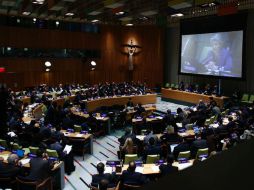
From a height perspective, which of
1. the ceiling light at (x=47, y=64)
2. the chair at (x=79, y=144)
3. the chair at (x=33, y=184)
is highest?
the ceiling light at (x=47, y=64)

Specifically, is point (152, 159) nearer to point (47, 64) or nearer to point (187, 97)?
point (187, 97)

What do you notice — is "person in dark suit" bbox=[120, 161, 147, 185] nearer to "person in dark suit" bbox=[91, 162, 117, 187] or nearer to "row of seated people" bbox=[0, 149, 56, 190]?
"person in dark suit" bbox=[91, 162, 117, 187]

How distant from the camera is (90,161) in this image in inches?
415

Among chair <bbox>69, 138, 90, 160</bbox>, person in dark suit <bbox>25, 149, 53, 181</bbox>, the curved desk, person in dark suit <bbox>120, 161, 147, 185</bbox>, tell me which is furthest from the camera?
the curved desk

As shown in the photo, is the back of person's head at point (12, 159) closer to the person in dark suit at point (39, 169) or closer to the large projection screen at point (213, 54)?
the person in dark suit at point (39, 169)

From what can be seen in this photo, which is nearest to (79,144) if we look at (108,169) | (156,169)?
(108,169)

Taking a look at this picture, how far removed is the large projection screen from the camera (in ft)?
63.1

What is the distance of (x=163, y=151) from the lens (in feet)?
A: 30.8

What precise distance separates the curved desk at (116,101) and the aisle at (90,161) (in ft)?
13.4

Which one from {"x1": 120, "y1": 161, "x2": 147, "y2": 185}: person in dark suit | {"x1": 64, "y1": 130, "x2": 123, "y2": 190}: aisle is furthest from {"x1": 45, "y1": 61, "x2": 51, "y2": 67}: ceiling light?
{"x1": 120, "y1": 161, "x2": 147, "y2": 185}: person in dark suit

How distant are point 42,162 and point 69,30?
63.2 ft

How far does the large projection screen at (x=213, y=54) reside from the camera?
19.2 metres

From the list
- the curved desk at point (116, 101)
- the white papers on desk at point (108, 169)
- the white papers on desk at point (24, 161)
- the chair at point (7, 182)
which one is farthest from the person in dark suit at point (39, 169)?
the curved desk at point (116, 101)

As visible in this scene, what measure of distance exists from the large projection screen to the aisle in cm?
895
